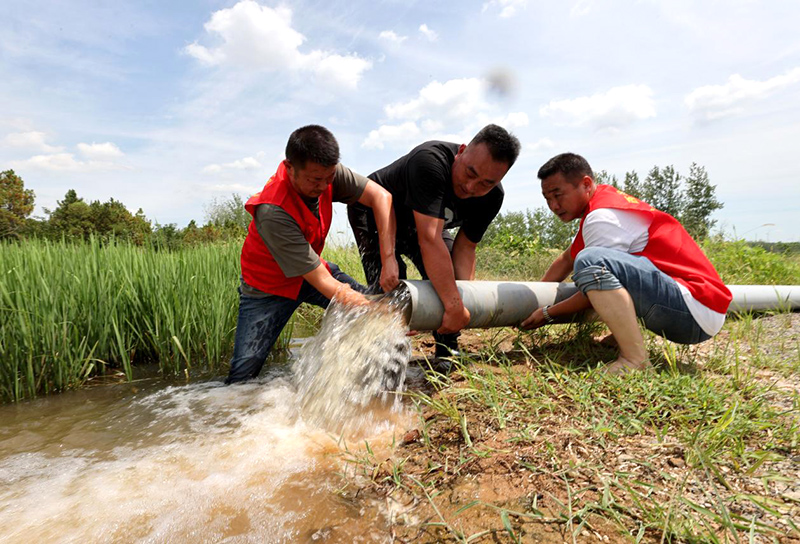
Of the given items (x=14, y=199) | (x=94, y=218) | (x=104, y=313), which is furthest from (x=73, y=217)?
(x=104, y=313)

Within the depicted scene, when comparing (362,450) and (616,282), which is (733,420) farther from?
(362,450)

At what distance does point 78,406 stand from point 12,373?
1.57 feet

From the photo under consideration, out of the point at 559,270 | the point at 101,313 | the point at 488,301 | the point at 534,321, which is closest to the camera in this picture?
the point at 488,301

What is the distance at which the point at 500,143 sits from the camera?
2445mm

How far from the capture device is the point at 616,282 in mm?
2217

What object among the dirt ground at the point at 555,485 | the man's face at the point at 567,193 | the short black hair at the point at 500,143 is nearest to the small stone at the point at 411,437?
the dirt ground at the point at 555,485

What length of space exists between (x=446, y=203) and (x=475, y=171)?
39 cm

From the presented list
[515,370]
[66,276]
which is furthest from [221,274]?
[515,370]

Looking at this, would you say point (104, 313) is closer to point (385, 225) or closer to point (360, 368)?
point (360, 368)

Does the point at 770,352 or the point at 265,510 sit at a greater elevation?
the point at 770,352

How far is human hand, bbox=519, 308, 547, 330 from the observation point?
2.73 meters

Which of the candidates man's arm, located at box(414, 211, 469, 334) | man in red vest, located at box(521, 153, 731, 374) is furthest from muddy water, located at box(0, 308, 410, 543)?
man in red vest, located at box(521, 153, 731, 374)

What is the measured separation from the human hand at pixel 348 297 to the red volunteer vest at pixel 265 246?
16.7 inches

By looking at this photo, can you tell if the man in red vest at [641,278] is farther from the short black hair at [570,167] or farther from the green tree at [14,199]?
the green tree at [14,199]
